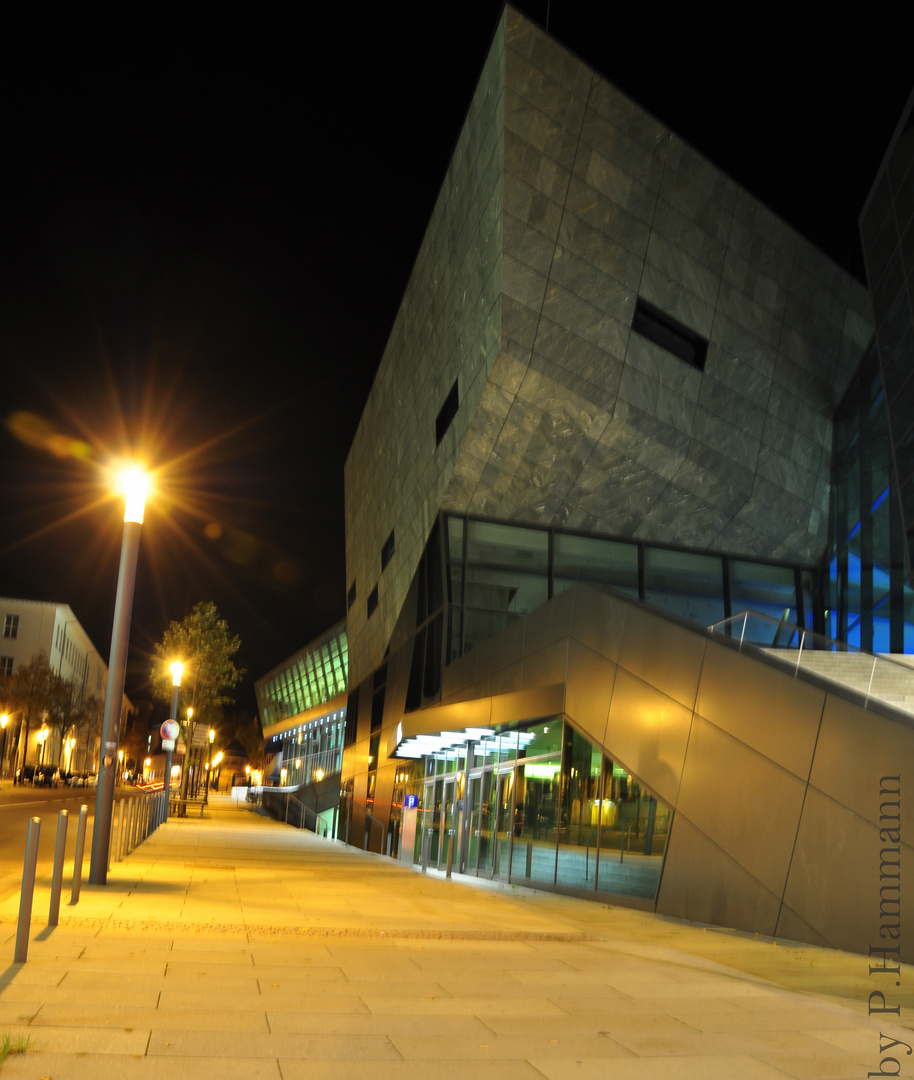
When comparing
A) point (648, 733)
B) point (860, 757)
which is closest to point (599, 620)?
point (648, 733)

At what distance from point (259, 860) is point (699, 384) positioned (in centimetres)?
1482

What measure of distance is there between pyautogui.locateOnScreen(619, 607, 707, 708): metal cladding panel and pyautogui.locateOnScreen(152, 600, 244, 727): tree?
3591 centimetres

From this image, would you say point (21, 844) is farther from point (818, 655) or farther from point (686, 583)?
point (686, 583)

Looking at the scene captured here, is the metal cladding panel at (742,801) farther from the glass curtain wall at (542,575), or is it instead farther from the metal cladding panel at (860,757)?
the glass curtain wall at (542,575)

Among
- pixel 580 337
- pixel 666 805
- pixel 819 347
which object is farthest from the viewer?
pixel 819 347

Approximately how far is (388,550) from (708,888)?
23.0 m

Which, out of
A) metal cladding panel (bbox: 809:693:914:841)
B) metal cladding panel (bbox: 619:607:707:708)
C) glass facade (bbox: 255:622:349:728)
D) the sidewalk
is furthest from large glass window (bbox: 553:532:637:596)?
glass facade (bbox: 255:622:349:728)

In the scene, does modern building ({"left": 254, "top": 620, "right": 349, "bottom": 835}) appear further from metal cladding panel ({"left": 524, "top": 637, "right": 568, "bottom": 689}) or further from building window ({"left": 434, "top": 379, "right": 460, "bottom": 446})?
metal cladding panel ({"left": 524, "top": 637, "right": 568, "bottom": 689})

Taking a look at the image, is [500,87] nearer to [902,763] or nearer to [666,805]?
[666,805]

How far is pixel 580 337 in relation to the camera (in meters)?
21.5

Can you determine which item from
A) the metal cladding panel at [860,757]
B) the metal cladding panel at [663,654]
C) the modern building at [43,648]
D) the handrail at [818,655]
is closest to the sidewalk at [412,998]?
the metal cladding panel at [860,757]

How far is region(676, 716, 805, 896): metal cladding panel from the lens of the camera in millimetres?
10641

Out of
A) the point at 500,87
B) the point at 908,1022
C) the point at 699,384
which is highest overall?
the point at 500,87

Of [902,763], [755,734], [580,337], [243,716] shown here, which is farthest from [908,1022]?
[243,716]
